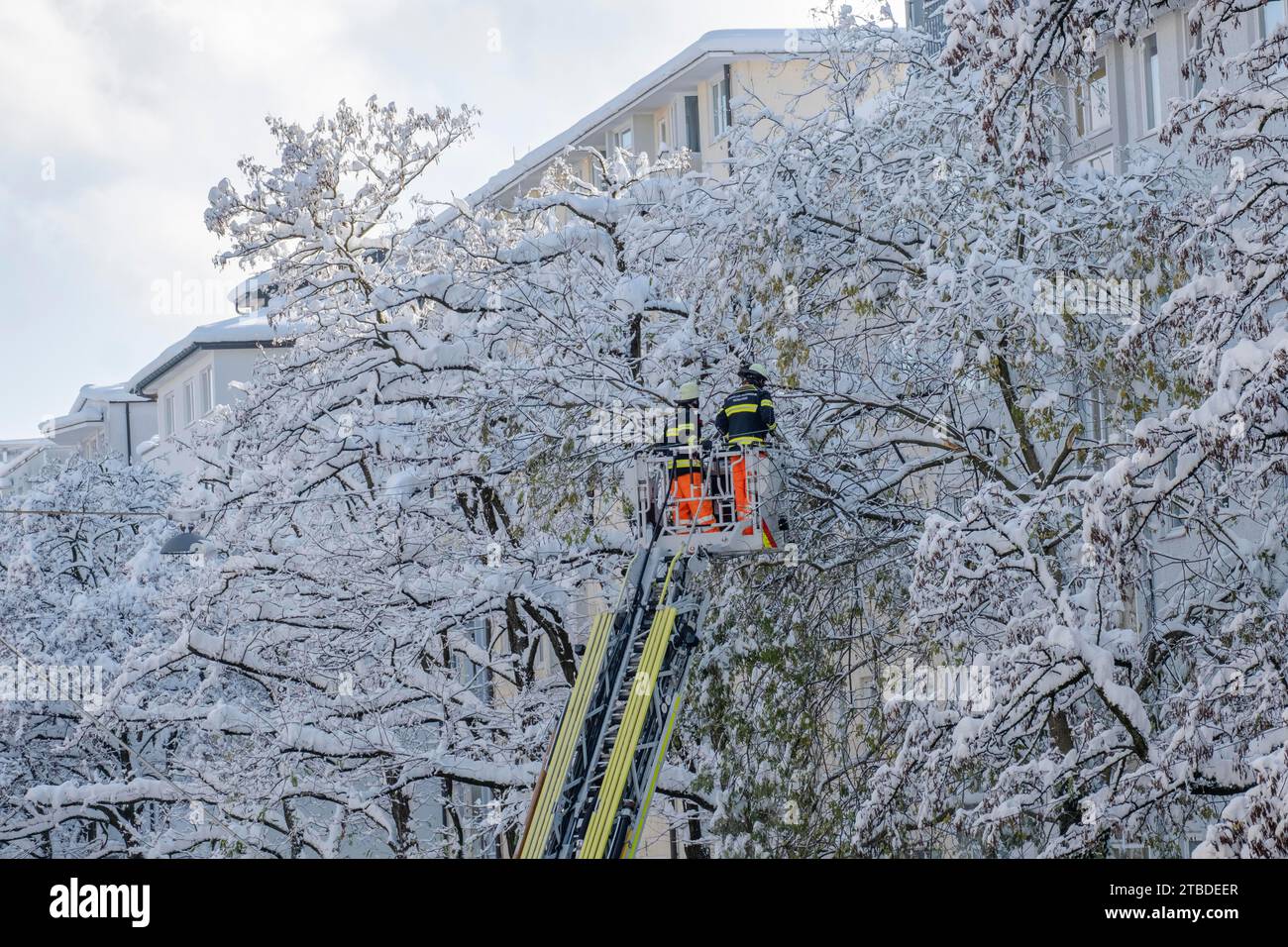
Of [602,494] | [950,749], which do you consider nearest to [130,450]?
[602,494]

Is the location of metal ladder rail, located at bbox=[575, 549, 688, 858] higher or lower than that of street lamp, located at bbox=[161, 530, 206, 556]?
lower

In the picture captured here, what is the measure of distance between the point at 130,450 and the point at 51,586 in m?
28.8

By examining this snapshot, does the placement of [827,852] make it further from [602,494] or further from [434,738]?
[434,738]

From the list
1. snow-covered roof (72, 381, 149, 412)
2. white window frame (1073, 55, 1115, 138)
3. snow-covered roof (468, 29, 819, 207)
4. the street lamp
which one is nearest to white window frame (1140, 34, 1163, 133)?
white window frame (1073, 55, 1115, 138)

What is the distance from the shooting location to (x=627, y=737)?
15055 mm

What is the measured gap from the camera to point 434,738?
22.7 metres

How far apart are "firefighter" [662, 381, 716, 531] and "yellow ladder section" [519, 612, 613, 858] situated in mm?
1068

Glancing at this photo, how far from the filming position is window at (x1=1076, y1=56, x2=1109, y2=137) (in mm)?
23453

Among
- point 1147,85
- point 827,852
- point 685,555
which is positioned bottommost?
point 827,852

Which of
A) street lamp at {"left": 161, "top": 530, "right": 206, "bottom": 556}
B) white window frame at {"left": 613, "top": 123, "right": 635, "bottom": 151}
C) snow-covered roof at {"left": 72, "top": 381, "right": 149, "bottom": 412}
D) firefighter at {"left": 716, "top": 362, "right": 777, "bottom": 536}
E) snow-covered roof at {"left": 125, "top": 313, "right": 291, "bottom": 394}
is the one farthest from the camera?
snow-covered roof at {"left": 72, "top": 381, "right": 149, "bottom": 412}
